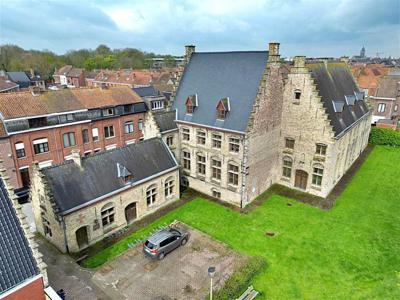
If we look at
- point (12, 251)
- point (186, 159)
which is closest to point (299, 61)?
point (186, 159)

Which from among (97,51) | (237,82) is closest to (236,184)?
(237,82)

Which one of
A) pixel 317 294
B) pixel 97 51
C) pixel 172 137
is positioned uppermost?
pixel 97 51

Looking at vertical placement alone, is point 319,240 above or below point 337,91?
below

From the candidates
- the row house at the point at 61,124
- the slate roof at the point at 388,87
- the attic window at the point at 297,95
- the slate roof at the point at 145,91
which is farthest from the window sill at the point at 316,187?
the slate roof at the point at 388,87

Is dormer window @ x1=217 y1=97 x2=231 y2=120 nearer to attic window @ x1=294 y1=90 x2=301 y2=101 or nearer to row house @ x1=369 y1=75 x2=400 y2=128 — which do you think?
attic window @ x1=294 y1=90 x2=301 y2=101

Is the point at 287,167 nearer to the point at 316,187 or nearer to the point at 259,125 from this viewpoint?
the point at 316,187

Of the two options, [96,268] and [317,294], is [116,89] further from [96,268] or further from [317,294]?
[317,294]

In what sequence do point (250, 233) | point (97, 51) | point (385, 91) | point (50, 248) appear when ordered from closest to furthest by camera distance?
point (50, 248), point (250, 233), point (385, 91), point (97, 51)

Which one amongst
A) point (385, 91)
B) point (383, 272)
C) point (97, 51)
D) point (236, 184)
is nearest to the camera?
point (383, 272)

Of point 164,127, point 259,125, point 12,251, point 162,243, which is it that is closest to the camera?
point 12,251
